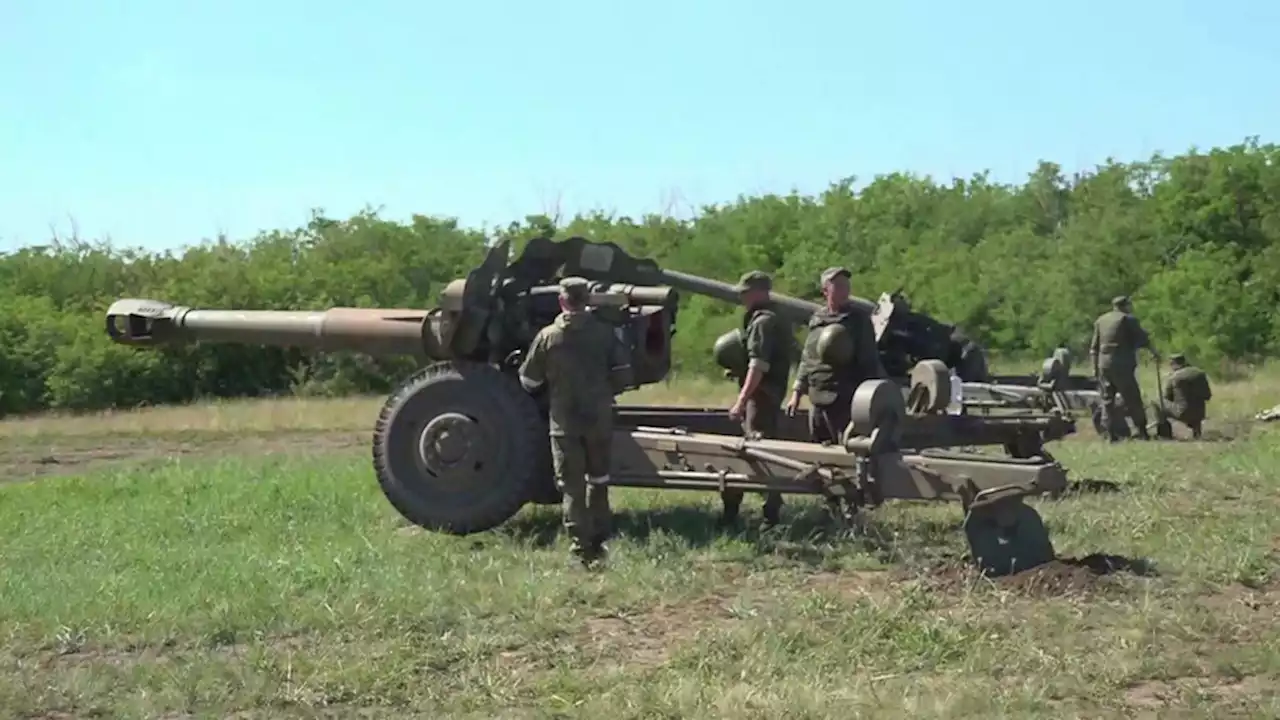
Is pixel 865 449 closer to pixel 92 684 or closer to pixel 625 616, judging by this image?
pixel 625 616

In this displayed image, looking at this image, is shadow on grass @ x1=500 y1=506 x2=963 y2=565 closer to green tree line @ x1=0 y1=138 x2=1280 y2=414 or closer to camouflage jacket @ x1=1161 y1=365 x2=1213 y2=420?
camouflage jacket @ x1=1161 y1=365 x2=1213 y2=420

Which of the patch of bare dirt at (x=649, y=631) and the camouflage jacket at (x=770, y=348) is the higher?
the camouflage jacket at (x=770, y=348)

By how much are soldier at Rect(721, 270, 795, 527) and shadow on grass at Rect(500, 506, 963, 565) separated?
0.50 ft

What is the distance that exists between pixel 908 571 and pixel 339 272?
32.1 meters

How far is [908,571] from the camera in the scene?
24.6 feet

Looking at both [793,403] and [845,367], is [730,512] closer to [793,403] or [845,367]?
[793,403]

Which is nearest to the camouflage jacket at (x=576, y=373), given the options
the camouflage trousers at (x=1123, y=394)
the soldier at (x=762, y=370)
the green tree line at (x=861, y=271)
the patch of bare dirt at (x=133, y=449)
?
the soldier at (x=762, y=370)

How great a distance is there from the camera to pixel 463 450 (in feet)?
29.6

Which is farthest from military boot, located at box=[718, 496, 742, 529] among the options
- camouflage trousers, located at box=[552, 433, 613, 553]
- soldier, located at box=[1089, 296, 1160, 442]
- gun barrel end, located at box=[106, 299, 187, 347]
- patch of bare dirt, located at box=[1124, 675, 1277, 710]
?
soldier, located at box=[1089, 296, 1160, 442]

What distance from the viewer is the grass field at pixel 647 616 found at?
216 inches

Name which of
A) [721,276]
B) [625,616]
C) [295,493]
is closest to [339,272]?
[721,276]

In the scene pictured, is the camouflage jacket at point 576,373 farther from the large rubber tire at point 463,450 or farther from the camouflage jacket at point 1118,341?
the camouflage jacket at point 1118,341

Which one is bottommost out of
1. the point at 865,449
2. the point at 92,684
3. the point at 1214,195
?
the point at 92,684

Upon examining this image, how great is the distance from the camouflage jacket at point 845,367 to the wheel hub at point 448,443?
1992 millimetres
